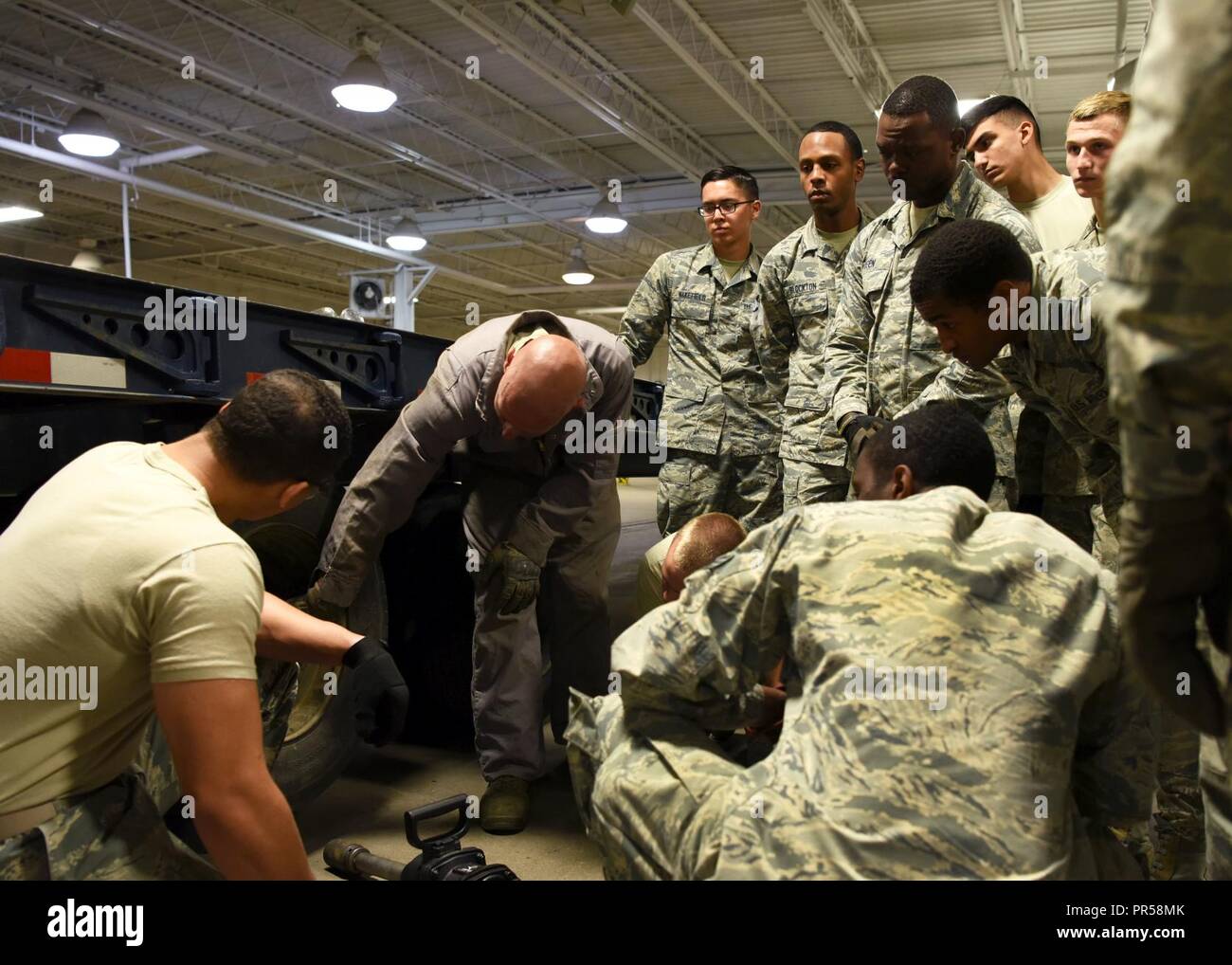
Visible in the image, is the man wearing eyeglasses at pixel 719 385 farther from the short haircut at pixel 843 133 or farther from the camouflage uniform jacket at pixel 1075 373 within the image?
the camouflage uniform jacket at pixel 1075 373

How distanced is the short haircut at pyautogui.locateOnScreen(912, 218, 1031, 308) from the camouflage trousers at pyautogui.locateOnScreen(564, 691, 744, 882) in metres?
1.03

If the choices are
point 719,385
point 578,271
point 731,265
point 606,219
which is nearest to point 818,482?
point 719,385

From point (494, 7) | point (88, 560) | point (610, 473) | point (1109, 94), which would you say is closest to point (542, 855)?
point (610, 473)

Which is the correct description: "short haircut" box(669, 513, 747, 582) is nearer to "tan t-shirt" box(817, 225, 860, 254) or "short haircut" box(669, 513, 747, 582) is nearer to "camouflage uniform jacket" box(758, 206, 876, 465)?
"camouflage uniform jacket" box(758, 206, 876, 465)

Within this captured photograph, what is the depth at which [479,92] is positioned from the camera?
10594mm

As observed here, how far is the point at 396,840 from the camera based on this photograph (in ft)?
8.98

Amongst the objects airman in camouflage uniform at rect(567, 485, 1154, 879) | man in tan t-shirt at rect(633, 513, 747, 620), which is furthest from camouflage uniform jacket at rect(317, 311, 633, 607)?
airman in camouflage uniform at rect(567, 485, 1154, 879)

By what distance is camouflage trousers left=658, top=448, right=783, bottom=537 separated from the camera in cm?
382

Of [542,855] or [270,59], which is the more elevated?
[270,59]

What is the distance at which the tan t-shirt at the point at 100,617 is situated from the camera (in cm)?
151

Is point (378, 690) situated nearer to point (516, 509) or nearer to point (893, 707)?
point (516, 509)

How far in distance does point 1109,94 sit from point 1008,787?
221cm

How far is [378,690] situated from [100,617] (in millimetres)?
653
